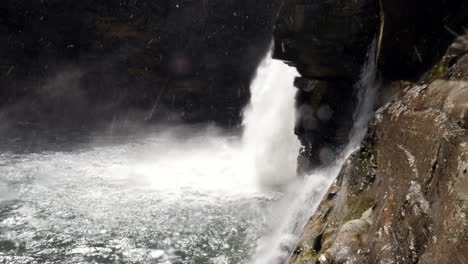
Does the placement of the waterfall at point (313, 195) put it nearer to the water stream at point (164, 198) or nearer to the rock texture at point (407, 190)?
the water stream at point (164, 198)

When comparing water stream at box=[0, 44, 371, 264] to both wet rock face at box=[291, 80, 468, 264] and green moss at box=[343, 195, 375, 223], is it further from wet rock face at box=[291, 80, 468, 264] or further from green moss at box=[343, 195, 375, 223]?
green moss at box=[343, 195, 375, 223]

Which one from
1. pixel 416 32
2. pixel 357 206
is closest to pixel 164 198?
pixel 357 206

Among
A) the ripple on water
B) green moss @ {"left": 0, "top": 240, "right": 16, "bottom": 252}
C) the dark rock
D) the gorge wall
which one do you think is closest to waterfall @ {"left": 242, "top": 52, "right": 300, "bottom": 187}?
the ripple on water

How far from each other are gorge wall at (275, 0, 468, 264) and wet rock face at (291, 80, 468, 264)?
1 cm

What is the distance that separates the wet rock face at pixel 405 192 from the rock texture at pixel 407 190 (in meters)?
0.01

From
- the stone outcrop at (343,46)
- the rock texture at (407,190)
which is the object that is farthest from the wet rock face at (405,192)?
the stone outcrop at (343,46)

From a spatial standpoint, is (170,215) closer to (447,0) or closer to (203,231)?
(203,231)

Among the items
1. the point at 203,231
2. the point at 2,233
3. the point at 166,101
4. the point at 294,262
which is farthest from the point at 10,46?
the point at 294,262

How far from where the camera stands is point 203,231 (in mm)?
9680

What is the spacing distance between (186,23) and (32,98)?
11465mm

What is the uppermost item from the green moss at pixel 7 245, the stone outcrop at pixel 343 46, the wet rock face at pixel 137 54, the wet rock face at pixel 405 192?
the wet rock face at pixel 137 54

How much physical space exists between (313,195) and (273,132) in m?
7.69

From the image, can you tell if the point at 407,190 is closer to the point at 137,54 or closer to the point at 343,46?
the point at 343,46

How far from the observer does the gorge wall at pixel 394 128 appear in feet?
12.9
